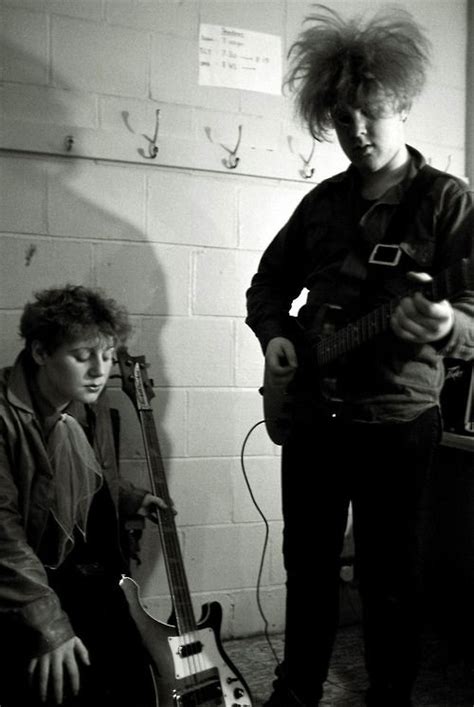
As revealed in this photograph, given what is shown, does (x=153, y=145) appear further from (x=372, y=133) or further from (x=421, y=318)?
(x=421, y=318)

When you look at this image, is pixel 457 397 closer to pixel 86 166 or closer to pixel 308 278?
pixel 308 278

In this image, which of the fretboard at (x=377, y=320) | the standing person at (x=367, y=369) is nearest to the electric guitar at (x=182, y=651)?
the standing person at (x=367, y=369)

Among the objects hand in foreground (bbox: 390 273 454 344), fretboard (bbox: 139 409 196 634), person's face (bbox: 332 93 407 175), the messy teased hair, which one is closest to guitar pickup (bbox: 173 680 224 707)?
fretboard (bbox: 139 409 196 634)

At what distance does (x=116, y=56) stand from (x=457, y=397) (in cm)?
148

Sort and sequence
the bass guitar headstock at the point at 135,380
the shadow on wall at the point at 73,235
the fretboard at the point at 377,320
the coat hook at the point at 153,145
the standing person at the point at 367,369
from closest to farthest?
the fretboard at the point at 377,320 < the standing person at the point at 367,369 < the bass guitar headstock at the point at 135,380 < the shadow on wall at the point at 73,235 < the coat hook at the point at 153,145

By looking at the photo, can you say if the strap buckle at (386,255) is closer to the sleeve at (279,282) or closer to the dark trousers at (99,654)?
the sleeve at (279,282)

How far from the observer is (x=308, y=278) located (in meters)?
1.69

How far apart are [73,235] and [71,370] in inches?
25.8

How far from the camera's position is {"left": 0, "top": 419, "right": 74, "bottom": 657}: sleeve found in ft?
4.26

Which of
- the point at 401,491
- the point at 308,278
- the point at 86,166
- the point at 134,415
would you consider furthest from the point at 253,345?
the point at 401,491

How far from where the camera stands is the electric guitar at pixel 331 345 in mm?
1175

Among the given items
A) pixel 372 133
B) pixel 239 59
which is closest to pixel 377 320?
pixel 372 133

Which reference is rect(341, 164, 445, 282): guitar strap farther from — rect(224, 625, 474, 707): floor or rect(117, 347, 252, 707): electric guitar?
rect(224, 625, 474, 707): floor

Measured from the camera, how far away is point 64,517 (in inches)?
60.9
